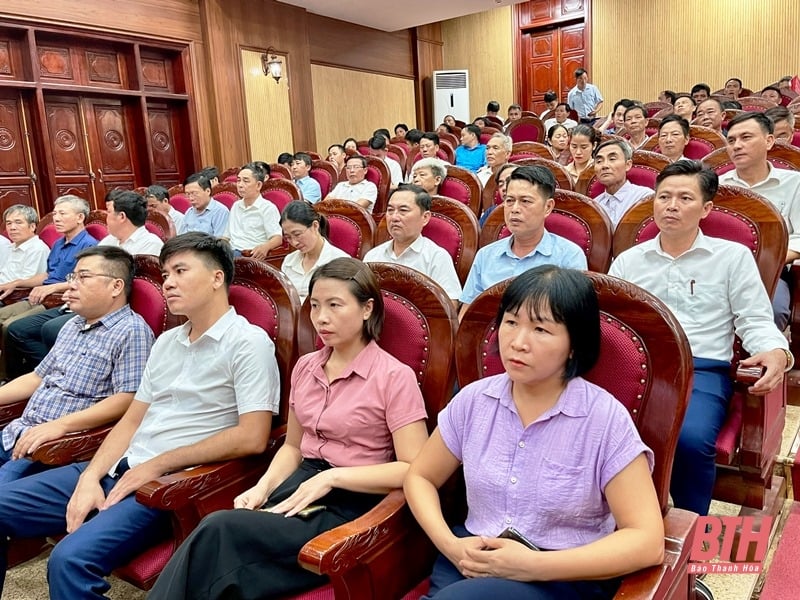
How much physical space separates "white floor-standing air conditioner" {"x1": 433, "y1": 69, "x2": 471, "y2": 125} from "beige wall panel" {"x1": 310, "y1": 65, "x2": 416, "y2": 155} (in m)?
0.44

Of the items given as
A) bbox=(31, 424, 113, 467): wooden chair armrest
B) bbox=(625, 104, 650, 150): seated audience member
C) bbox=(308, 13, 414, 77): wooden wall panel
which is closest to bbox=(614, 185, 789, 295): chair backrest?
bbox=(31, 424, 113, 467): wooden chair armrest

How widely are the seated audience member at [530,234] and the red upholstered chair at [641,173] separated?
1079mm

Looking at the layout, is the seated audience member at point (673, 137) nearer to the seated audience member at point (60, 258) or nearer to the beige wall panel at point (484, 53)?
the seated audience member at point (60, 258)

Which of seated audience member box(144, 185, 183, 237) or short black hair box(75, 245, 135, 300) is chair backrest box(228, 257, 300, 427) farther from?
seated audience member box(144, 185, 183, 237)

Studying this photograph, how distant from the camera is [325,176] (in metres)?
5.89

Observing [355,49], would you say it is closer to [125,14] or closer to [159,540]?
[125,14]

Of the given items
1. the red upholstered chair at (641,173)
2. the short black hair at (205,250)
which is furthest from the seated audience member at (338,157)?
the short black hair at (205,250)

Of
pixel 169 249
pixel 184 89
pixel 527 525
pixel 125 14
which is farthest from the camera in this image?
pixel 184 89

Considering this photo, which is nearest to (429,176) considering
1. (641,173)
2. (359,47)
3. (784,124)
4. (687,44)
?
(641,173)

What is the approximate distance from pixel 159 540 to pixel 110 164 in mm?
6421

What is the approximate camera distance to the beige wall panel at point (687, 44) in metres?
8.70

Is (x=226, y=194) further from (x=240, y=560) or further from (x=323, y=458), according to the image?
(x=240, y=560)

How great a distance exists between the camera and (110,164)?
6.91 meters

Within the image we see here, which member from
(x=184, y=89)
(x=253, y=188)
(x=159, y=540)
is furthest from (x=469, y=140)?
(x=159, y=540)
